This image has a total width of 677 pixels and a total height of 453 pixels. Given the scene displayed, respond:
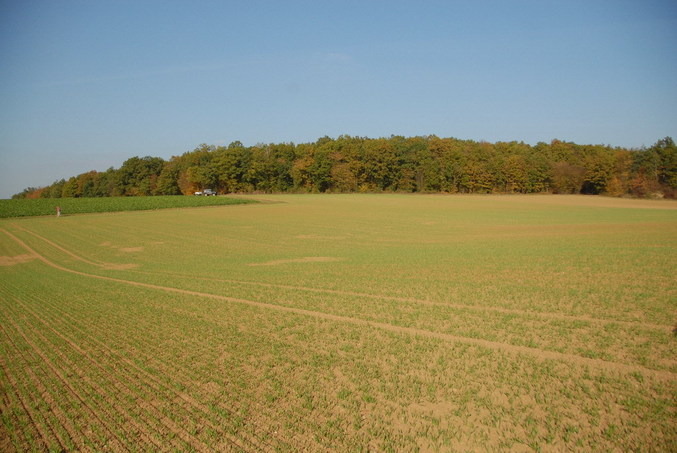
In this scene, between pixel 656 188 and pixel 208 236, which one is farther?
pixel 656 188

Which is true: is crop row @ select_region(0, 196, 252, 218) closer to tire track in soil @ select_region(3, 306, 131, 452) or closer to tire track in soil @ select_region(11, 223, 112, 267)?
tire track in soil @ select_region(11, 223, 112, 267)

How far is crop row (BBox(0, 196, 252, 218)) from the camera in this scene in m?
56.8

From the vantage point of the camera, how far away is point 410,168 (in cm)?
10588

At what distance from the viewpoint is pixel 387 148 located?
348 ft

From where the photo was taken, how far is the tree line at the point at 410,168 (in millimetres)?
100250

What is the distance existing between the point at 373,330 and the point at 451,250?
14648 mm

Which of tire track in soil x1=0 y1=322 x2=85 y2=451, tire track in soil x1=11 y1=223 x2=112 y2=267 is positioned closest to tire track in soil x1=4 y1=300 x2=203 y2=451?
tire track in soil x1=0 y1=322 x2=85 y2=451

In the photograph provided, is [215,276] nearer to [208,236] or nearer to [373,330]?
[373,330]

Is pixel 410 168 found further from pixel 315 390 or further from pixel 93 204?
pixel 315 390

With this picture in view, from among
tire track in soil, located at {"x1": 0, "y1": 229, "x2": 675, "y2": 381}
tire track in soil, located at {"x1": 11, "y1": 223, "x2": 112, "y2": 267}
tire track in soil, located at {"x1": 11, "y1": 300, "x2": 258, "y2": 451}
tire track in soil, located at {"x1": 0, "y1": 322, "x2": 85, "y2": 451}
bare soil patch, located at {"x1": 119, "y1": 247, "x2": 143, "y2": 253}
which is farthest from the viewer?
bare soil patch, located at {"x1": 119, "y1": 247, "x2": 143, "y2": 253}

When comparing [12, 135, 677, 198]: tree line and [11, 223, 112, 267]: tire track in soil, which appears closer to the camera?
[11, 223, 112, 267]: tire track in soil

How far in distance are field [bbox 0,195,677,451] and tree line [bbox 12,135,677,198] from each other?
8756 centimetres

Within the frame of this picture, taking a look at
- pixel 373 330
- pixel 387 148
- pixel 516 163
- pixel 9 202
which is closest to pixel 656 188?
pixel 516 163

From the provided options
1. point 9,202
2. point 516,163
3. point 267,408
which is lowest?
point 267,408
